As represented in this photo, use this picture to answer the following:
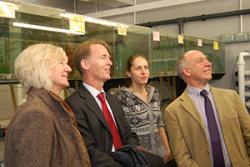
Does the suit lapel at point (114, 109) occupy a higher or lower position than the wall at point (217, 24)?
lower

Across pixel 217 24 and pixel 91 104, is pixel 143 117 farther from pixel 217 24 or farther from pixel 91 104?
pixel 217 24

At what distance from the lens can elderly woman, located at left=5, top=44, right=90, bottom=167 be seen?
120cm

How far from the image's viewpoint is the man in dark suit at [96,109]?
1.54m

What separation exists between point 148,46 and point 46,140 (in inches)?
76.9

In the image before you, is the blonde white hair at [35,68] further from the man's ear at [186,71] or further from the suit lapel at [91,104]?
the man's ear at [186,71]

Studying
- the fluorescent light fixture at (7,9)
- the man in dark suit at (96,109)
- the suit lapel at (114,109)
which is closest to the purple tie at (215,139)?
the man in dark suit at (96,109)

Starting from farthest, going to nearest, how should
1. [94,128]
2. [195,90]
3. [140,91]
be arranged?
[140,91] < [195,90] < [94,128]

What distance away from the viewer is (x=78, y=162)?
134 centimetres

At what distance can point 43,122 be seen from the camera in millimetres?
1247

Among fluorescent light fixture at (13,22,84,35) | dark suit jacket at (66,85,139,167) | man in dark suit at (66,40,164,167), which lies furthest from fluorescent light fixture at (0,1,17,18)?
dark suit jacket at (66,85,139,167)

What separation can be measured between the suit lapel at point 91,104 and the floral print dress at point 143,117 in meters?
0.68

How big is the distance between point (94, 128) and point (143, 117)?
2.78 ft

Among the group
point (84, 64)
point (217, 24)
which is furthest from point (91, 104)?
point (217, 24)

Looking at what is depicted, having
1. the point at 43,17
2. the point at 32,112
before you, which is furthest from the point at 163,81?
the point at 32,112
